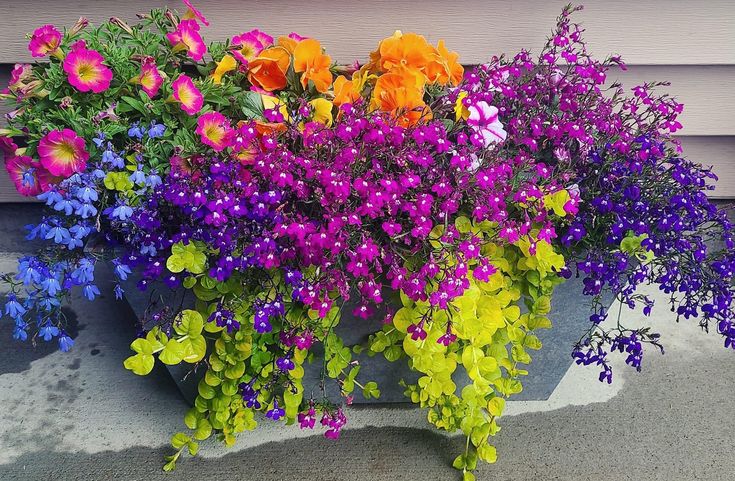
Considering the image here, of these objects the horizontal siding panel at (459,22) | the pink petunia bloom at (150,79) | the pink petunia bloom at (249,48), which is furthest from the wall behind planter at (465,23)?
the pink petunia bloom at (150,79)

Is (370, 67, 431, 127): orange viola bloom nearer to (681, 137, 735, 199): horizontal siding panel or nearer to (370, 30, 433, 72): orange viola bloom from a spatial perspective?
(370, 30, 433, 72): orange viola bloom

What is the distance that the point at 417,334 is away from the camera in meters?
1.43

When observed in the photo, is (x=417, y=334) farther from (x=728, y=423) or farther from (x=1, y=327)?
(x=1, y=327)

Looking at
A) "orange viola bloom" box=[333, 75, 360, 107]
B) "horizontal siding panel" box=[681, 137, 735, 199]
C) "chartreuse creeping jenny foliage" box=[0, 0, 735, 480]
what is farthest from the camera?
"horizontal siding panel" box=[681, 137, 735, 199]

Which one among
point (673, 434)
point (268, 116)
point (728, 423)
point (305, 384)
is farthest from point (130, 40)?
point (728, 423)

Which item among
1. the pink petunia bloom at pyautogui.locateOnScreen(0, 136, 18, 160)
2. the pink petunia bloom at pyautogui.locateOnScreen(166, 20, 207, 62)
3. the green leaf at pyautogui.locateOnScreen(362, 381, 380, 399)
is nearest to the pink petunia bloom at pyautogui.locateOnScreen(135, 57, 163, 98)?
the pink petunia bloom at pyautogui.locateOnScreen(166, 20, 207, 62)

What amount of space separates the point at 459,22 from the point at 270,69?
0.66 m

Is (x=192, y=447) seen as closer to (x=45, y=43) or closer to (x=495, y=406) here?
(x=495, y=406)

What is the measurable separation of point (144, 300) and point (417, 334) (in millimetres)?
732

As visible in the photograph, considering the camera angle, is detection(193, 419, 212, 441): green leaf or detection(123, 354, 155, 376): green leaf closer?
detection(123, 354, 155, 376): green leaf

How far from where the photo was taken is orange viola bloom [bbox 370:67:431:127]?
156 cm

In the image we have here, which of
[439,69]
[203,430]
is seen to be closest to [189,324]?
[203,430]

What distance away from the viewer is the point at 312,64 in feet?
5.46

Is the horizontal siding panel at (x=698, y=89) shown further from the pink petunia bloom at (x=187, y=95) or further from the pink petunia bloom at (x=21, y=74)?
the pink petunia bloom at (x=21, y=74)
